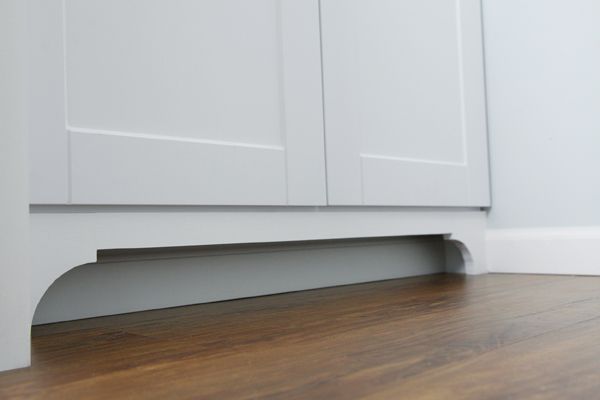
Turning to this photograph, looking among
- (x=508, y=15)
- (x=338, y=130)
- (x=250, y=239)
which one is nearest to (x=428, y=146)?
(x=338, y=130)

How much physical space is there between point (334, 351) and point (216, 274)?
23.6 inches

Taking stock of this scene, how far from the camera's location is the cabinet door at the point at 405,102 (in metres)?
1.28

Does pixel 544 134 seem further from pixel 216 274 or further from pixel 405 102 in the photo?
pixel 216 274

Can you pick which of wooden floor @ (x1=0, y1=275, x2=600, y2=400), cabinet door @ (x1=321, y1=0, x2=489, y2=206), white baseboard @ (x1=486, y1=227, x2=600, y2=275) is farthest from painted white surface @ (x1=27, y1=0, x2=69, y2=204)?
white baseboard @ (x1=486, y1=227, x2=600, y2=275)

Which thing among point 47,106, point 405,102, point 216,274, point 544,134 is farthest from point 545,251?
point 47,106

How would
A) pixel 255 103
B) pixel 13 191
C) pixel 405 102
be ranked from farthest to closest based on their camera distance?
pixel 405 102, pixel 255 103, pixel 13 191

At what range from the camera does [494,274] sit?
1604 millimetres

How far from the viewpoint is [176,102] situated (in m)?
1.03

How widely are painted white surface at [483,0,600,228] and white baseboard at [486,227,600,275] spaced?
18 millimetres

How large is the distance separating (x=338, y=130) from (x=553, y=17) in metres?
0.67

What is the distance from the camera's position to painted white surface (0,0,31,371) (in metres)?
0.64

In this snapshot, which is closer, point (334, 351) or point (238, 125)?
point (334, 351)

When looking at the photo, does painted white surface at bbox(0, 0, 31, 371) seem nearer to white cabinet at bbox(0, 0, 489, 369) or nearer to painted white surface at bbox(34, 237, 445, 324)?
white cabinet at bbox(0, 0, 489, 369)

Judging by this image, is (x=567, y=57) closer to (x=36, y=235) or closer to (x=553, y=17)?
(x=553, y=17)
